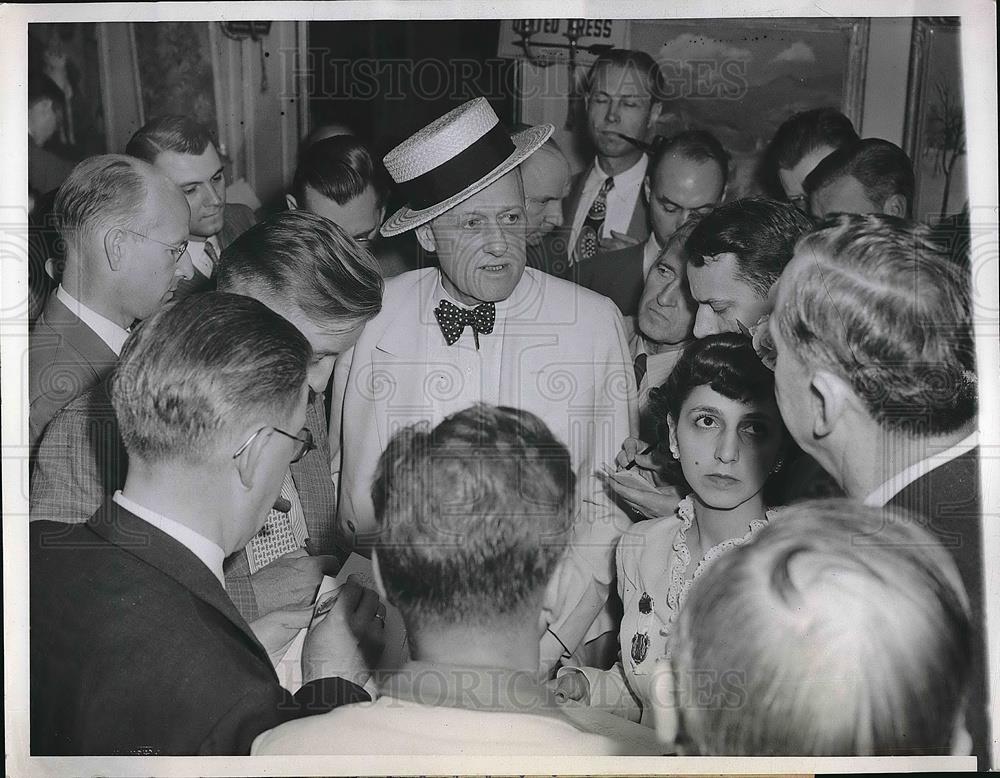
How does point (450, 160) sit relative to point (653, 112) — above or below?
below

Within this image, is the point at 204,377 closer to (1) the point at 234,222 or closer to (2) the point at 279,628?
(1) the point at 234,222

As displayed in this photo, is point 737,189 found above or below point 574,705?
above

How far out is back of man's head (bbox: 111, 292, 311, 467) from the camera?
2.46m

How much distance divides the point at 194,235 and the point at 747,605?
5.99 feet

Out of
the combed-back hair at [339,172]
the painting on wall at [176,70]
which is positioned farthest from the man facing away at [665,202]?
the painting on wall at [176,70]

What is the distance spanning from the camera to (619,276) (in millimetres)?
2623

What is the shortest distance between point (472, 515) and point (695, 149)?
3.89ft

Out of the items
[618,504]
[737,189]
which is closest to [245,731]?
[618,504]

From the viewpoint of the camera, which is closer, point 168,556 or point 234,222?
point 168,556

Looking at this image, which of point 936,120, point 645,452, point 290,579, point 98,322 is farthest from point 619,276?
point 98,322

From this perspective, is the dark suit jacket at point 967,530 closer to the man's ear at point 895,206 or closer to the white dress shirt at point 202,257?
the man's ear at point 895,206

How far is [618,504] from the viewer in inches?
102

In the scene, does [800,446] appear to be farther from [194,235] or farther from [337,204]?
[194,235]

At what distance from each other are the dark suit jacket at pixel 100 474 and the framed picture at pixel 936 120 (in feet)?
5.86
